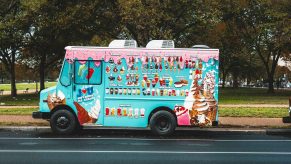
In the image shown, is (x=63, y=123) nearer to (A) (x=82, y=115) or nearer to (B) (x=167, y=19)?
(A) (x=82, y=115)

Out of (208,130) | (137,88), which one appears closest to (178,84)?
(137,88)

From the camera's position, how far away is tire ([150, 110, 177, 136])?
541 inches

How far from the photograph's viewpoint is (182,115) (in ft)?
45.3

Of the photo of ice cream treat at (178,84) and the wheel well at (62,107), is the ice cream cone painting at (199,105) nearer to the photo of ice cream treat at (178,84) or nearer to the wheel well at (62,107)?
the photo of ice cream treat at (178,84)

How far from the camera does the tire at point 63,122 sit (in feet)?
45.7

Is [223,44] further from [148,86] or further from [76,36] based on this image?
[148,86]

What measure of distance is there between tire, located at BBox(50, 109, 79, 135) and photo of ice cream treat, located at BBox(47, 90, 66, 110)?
263 mm

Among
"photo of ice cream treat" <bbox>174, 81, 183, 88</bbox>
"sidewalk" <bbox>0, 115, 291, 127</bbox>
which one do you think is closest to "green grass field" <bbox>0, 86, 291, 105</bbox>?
"sidewalk" <bbox>0, 115, 291, 127</bbox>

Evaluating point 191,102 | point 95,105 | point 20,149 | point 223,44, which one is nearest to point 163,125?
point 191,102

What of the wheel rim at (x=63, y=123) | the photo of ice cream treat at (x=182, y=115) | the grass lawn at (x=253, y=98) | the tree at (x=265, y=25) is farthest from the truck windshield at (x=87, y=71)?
the tree at (x=265, y=25)

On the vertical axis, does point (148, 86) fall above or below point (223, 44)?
below

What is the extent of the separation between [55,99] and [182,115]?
376 cm

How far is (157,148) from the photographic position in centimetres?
1100

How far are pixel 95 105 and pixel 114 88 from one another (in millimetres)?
749
